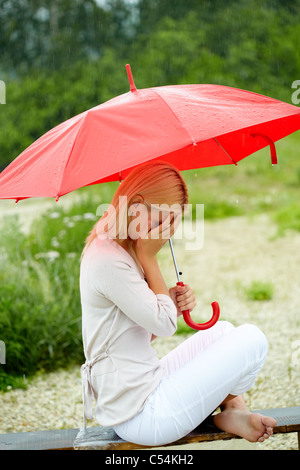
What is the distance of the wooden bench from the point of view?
1957mm

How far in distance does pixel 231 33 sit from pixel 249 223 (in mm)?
12732

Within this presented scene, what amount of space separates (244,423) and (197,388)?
198mm

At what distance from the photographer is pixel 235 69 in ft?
60.9

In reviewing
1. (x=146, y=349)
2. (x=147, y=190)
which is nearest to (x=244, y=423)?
(x=146, y=349)

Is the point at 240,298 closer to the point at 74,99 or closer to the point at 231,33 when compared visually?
the point at 74,99

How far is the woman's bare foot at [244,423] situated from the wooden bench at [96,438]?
4 centimetres

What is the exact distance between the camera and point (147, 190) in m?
1.90

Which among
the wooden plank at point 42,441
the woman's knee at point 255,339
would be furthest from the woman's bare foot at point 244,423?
the wooden plank at point 42,441

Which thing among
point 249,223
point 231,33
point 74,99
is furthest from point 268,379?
point 231,33

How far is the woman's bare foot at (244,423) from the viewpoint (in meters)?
1.91

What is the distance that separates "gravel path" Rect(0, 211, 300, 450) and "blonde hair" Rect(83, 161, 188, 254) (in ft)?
4.71

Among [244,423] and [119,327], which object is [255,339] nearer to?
[244,423]

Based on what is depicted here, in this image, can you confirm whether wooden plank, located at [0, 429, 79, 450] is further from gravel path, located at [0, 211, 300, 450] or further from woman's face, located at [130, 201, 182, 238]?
gravel path, located at [0, 211, 300, 450]

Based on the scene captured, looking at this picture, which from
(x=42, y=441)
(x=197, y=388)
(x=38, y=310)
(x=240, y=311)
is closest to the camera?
(x=197, y=388)
